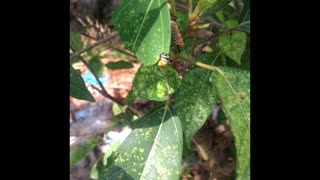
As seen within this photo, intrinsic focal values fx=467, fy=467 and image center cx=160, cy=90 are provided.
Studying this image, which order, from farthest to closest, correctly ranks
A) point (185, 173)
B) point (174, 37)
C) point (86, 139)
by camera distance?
point (86, 139) → point (185, 173) → point (174, 37)

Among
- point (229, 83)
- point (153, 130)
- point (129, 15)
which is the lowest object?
point (153, 130)

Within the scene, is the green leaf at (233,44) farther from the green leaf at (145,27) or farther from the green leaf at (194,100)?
the green leaf at (145,27)

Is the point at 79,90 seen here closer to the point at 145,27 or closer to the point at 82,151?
the point at 145,27

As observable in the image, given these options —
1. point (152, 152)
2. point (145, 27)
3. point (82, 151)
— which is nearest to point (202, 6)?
point (145, 27)

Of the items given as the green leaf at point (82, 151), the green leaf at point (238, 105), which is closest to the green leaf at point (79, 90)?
the green leaf at point (238, 105)

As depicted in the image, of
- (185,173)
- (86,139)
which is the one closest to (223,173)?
(185,173)
